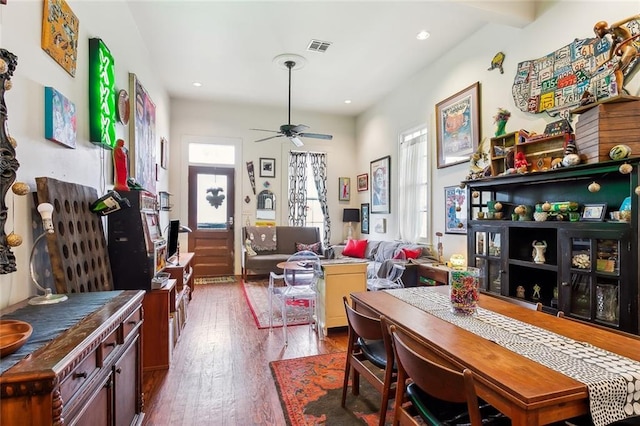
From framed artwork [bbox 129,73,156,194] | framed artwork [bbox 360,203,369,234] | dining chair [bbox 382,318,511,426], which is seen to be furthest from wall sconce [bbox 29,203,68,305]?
framed artwork [bbox 360,203,369,234]

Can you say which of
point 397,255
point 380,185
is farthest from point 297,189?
point 397,255

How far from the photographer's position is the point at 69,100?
2100 mm

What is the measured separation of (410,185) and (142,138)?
4.04m

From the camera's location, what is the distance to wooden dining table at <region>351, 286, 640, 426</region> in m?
0.97

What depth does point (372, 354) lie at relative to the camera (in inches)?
76.9

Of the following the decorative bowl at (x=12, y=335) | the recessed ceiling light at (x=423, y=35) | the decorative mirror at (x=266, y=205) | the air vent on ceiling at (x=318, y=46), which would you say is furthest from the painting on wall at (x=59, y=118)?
the decorative mirror at (x=266, y=205)

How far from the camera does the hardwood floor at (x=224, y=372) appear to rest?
6.95 feet

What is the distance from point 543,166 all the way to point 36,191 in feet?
12.2

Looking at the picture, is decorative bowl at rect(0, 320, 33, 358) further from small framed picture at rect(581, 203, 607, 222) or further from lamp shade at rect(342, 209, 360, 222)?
lamp shade at rect(342, 209, 360, 222)

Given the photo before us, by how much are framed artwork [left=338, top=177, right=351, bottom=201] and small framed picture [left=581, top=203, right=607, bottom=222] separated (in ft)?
17.5

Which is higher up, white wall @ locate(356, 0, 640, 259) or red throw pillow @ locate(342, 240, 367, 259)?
white wall @ locate(356, 0, 640, 259)

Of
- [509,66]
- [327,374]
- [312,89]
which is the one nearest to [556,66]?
[509,66]

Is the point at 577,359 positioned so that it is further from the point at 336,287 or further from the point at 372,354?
the point at 336,287

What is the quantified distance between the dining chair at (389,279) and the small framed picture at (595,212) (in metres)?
1.98
